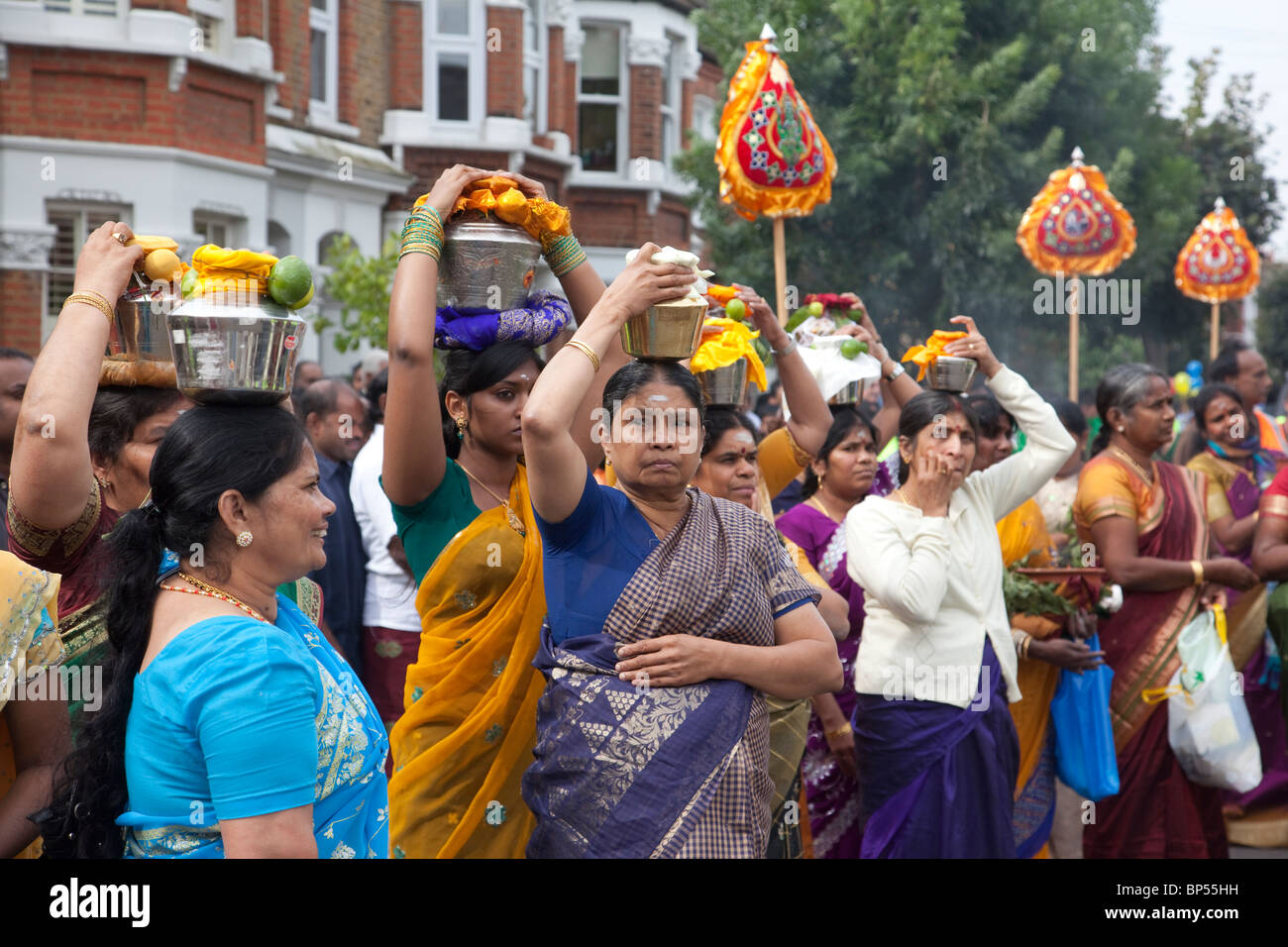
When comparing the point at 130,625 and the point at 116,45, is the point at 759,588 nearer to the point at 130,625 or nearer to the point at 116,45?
the point at 130,625

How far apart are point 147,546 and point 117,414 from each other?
0.88m

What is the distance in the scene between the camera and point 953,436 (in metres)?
4.67

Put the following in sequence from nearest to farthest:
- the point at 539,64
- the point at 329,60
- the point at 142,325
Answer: the point at 142,325 → the point at 329,60 → the point at 539,64

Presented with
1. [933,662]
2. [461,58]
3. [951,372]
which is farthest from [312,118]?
[933,662]

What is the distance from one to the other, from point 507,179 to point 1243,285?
36.9ft

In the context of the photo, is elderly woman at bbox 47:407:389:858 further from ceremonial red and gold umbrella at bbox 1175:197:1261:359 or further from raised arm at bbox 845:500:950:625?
ceremonial red and gold umbrella at bbox 1175:197:1261:359

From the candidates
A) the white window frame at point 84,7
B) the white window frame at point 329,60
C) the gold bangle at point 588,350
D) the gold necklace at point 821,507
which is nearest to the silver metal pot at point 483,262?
the gold bangle at point 588,350

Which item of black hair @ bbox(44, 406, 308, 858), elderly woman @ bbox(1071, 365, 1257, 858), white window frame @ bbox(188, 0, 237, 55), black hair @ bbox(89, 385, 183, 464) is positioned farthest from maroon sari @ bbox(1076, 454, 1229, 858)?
white window frame @ bbox(188, 0, 237, 55)

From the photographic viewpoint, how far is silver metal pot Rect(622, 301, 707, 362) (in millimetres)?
3201

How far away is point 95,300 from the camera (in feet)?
8.39

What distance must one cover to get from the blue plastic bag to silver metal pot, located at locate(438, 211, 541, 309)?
310 cm

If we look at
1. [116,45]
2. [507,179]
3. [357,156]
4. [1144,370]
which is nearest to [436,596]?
[507,179]

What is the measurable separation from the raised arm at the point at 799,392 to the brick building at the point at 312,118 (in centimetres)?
683

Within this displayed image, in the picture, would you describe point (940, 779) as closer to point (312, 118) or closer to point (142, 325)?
point (142, 325)
